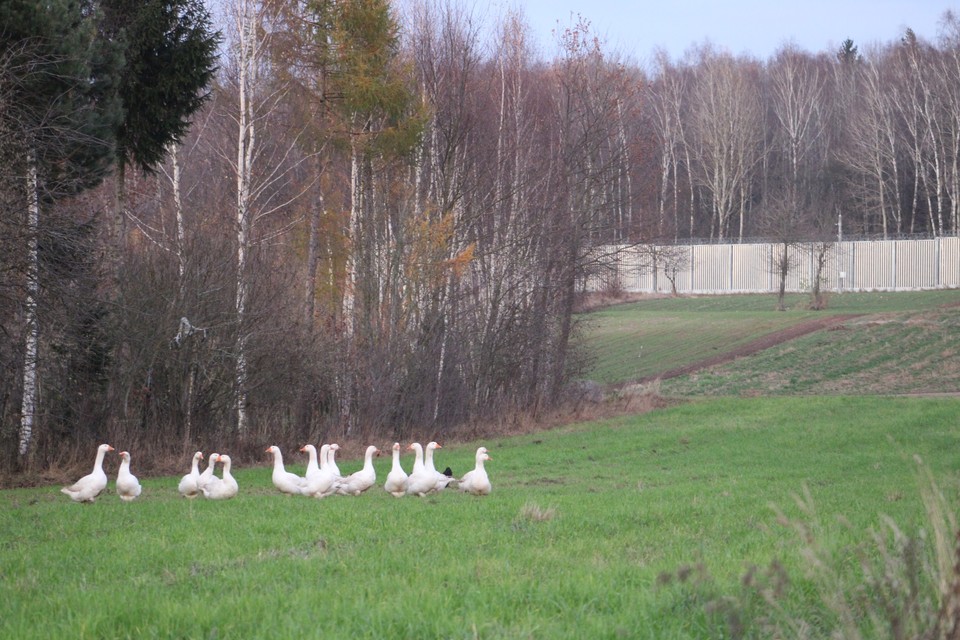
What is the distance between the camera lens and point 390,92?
27.0 metres

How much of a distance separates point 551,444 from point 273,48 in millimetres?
12262

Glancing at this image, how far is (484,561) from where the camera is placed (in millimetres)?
8156

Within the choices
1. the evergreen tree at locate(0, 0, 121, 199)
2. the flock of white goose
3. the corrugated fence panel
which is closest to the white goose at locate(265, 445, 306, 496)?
the flock of white goose

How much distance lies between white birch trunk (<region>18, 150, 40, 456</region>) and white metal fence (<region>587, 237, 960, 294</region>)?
162ft

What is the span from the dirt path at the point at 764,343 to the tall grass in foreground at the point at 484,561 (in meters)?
28.7

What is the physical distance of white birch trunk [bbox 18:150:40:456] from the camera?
16094mm

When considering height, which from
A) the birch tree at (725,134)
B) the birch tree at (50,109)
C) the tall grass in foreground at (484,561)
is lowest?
the tall grass in foreground at (484,561)

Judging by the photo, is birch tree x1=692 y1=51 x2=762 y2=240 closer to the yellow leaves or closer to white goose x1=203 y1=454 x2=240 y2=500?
the yellow leaves

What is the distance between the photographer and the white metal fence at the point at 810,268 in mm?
71062

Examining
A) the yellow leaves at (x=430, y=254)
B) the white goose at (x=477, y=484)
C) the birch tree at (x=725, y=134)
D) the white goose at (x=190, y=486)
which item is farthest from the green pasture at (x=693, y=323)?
the white goose at (x=190, y=486)

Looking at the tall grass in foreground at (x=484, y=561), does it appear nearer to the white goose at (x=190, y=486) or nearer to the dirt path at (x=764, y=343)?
the white goose at (x=190, y=486)

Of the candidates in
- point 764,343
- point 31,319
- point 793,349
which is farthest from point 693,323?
point 31,319

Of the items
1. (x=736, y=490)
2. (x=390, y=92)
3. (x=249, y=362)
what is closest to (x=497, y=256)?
(x=390, y=92)

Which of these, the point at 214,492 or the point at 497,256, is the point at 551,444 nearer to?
the point at 497,256
